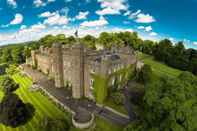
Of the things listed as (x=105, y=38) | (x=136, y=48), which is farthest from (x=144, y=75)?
(x=105, y=38)

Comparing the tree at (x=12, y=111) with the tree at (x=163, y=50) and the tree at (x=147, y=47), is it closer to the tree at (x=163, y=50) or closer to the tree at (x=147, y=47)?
the tree at (x=163, y=50)

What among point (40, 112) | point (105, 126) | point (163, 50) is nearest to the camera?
point (105, 126)

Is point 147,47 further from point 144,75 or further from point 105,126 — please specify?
point 105,126

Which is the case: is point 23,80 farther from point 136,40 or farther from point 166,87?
point 136,40

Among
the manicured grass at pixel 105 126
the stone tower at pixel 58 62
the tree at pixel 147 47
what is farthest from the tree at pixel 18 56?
the manicured grass at pixel 105 126

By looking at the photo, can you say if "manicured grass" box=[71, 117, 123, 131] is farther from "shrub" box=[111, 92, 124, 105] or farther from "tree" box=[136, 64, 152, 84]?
"tree" box=[136, 64, 152, 84]

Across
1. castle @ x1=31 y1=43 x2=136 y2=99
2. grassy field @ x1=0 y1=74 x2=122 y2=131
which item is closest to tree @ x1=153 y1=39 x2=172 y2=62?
castle @ x1=31 y1=43 x2=136 y2=99
